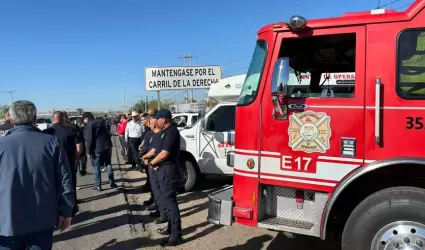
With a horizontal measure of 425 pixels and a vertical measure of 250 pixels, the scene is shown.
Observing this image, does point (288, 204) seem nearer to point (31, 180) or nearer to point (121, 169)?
point (31, 180)

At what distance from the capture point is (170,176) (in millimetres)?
5246

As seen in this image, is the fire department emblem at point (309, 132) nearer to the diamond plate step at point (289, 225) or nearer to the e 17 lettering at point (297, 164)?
the e 17 lettering at point (297, 164)

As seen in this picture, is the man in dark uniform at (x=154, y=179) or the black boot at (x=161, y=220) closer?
the man in dark uniform at (x=154, y=179)

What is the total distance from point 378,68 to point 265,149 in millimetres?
1285

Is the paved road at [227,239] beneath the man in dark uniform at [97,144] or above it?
beneath

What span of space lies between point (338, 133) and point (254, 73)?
3.53 ft

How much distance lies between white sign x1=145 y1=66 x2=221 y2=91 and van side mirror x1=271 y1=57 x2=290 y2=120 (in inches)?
444

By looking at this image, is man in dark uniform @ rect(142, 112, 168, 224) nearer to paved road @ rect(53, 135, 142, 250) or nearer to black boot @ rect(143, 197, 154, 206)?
black boot @ rect(143, 197, 154, 206)

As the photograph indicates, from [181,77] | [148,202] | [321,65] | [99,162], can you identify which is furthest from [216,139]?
[181,77]

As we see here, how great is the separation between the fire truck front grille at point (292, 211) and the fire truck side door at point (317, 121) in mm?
148

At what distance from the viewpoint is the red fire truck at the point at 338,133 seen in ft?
10.8

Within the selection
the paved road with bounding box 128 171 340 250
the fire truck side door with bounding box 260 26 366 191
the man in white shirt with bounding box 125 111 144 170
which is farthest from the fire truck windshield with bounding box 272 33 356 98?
the man in white shirt with bounding box 125 111 144 170

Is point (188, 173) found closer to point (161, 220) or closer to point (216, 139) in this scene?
point (216, 139)

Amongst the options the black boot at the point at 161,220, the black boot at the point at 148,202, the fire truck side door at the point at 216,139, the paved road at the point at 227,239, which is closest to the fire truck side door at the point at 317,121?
the paved road at the point at 227,239
